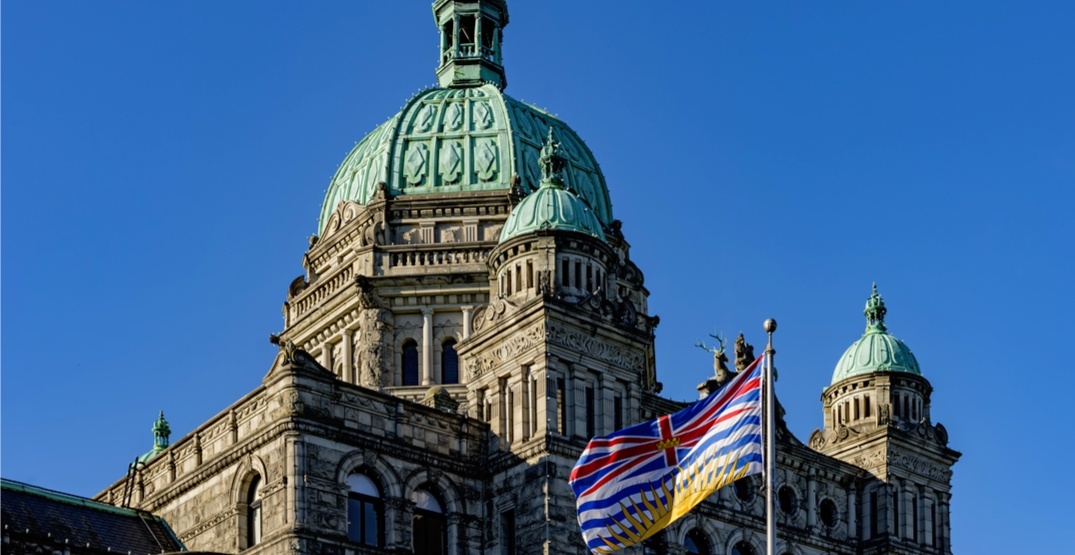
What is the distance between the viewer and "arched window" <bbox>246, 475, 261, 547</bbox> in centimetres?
6388

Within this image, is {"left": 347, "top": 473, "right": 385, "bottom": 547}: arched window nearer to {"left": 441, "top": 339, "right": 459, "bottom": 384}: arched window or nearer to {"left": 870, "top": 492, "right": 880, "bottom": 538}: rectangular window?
{"left": 441, "top": 339, "right": 459, "bottom": 384}: arched window

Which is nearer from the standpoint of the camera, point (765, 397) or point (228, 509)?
point (765, 397)

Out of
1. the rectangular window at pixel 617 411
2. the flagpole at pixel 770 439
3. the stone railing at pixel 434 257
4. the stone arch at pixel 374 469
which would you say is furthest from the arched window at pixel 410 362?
the flagpole at pixel 770 439

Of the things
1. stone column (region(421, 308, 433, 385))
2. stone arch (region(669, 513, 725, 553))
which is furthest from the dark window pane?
stone arch (region(669, 513, 725, 553))

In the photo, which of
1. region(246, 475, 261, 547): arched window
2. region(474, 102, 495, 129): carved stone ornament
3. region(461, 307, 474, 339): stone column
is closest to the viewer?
region(246, 475, 261, 547): arched window

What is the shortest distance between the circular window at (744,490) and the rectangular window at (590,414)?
7.33 metres

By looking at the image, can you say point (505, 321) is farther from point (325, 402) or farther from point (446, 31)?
point (446, 31)

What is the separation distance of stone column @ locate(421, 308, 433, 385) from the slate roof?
630 inches

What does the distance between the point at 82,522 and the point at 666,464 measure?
21187 mm

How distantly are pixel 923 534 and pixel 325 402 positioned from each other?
988 inches

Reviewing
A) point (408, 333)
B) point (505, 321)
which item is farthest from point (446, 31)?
point (505, 321)

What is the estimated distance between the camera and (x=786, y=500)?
244ft

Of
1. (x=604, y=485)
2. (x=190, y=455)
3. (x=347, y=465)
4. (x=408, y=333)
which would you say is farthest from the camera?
(x=408, y=333)

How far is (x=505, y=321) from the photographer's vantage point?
68.7 metres
